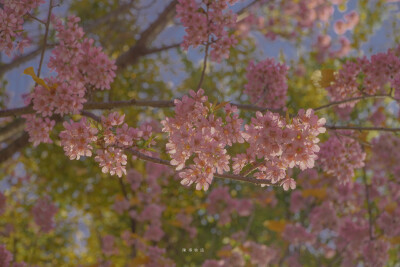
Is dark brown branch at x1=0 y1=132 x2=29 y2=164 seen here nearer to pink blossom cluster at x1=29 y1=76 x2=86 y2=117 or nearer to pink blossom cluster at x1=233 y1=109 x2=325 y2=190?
pink blossom cluster at x1=29 y1=76 x2=86 y2=117

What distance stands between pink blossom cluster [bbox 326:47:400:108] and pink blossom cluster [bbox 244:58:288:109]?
39 centimetres

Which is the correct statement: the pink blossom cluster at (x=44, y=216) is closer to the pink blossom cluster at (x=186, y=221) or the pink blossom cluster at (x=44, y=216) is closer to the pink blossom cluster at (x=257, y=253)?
the pink blossom cluster at (x=186, y=221)

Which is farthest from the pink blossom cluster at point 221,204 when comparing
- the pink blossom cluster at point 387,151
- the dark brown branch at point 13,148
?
the dark brown branch at point 13,148

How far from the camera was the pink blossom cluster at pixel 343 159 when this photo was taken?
289cm

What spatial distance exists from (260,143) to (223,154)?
0.59 ft

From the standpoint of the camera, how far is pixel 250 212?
586 cm

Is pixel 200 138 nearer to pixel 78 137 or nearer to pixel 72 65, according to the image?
pixel 78 137

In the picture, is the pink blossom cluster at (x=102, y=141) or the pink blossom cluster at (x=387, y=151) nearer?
the pink blossom cluster at (x=102, y=141)

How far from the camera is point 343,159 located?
9.43 ft

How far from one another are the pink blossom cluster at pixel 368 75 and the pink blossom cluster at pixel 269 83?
1.28 feet

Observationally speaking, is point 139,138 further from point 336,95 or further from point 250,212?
point 250,212

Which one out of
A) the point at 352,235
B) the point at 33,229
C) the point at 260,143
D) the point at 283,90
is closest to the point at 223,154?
the point at 260,143

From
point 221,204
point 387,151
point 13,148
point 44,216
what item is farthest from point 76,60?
point 387,151

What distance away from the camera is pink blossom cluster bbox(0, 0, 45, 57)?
2.19m
